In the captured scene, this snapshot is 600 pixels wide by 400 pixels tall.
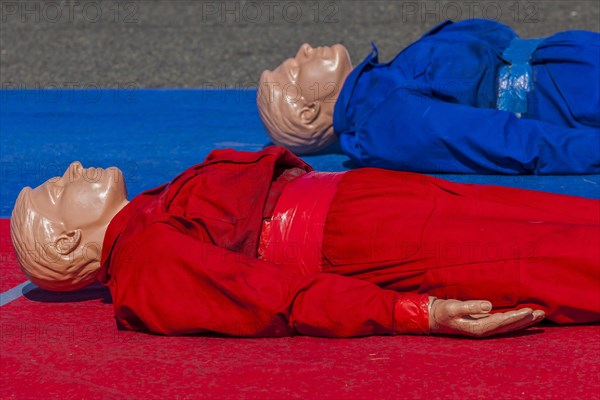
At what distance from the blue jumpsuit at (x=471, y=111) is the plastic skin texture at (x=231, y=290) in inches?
65.5

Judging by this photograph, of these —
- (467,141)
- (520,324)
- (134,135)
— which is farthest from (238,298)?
(134,135)

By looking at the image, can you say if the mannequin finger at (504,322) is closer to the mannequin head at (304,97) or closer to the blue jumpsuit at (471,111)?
the blue jumpsuit at (471,111)

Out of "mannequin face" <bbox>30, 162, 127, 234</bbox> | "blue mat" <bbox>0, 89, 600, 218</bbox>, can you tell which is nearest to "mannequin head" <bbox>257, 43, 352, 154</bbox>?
"blue mat" <bbox>0, 89, 600, 218</bbox>

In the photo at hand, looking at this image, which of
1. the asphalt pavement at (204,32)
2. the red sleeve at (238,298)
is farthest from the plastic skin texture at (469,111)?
the asphalt pavement at (204,32)

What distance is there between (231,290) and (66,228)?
65 cm

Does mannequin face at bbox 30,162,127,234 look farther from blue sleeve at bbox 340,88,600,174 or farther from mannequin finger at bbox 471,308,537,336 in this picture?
blue sleeve at bbox 340,88,600,174

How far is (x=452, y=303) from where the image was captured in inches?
106

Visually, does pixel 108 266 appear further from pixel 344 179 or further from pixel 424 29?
pixel 424 29

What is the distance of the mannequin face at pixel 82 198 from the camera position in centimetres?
313

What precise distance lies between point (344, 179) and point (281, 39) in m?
5.17

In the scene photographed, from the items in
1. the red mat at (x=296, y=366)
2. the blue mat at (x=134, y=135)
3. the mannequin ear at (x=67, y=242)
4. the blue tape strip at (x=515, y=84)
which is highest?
the blue tape strip at (x=515, y=84)

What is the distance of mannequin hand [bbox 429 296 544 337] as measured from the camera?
2652 mm

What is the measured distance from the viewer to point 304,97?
469 centimetres

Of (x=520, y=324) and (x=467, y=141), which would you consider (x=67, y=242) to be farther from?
(x=467, y=141)
